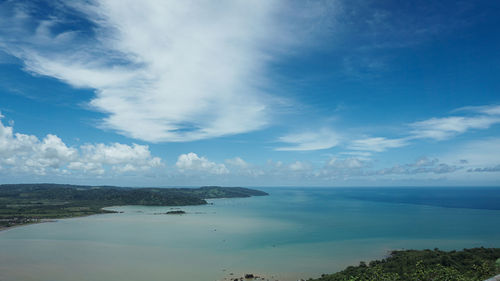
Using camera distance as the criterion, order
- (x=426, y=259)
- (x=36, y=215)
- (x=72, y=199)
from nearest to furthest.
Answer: (x=426, y=259)
(x=36, y=215)
(x=72, y=199)

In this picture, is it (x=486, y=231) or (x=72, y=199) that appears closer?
(x=486, y=231)

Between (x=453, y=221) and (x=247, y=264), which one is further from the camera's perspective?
(x=453, y=221)

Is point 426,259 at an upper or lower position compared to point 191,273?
upper

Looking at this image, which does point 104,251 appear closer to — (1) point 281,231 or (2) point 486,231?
(1) point 281,231

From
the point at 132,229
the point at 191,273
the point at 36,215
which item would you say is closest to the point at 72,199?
the point at 36,215

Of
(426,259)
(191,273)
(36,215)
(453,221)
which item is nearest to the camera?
(426,259)

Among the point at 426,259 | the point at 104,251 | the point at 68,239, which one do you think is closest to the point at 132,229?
the point at 68,239

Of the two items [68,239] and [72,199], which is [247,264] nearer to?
[68,239]

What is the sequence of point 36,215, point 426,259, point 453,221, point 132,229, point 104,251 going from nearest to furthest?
point 426,259 < point 104,251 < point 132,229 < point 453,221 < point 36,215

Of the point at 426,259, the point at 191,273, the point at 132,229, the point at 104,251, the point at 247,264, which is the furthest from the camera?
the point at 132,229
